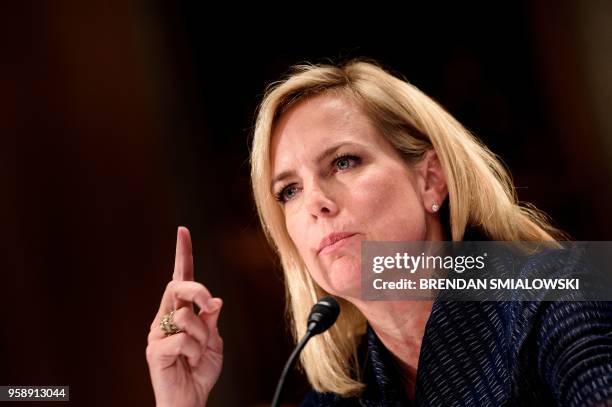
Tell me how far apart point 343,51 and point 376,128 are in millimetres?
277

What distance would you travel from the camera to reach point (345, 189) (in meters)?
1.51

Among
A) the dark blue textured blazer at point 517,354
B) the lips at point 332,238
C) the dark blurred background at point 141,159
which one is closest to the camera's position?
the dark blue textured blazer at point 517,354

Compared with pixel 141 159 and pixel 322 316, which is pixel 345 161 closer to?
pixel 322 316

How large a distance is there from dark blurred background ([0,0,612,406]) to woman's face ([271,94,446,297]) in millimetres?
201

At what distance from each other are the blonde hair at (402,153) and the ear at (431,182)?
2 cm

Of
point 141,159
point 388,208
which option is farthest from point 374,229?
point 141,159

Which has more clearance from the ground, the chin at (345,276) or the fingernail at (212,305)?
the chin at (345,276)

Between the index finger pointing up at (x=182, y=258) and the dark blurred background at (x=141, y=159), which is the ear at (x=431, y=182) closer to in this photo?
the dark blurred background at (x=141, y=159)

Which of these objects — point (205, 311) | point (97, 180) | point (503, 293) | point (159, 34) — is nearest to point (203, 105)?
point (159, 34)

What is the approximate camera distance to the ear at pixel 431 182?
1550mm

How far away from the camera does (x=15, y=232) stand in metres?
1.84

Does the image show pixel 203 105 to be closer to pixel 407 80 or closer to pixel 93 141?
pixel 93 141

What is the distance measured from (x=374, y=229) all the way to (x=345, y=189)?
0.36 ft

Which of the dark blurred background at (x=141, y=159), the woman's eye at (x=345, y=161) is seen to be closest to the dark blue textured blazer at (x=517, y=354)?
the woman's eye at (x=345, y=161)
